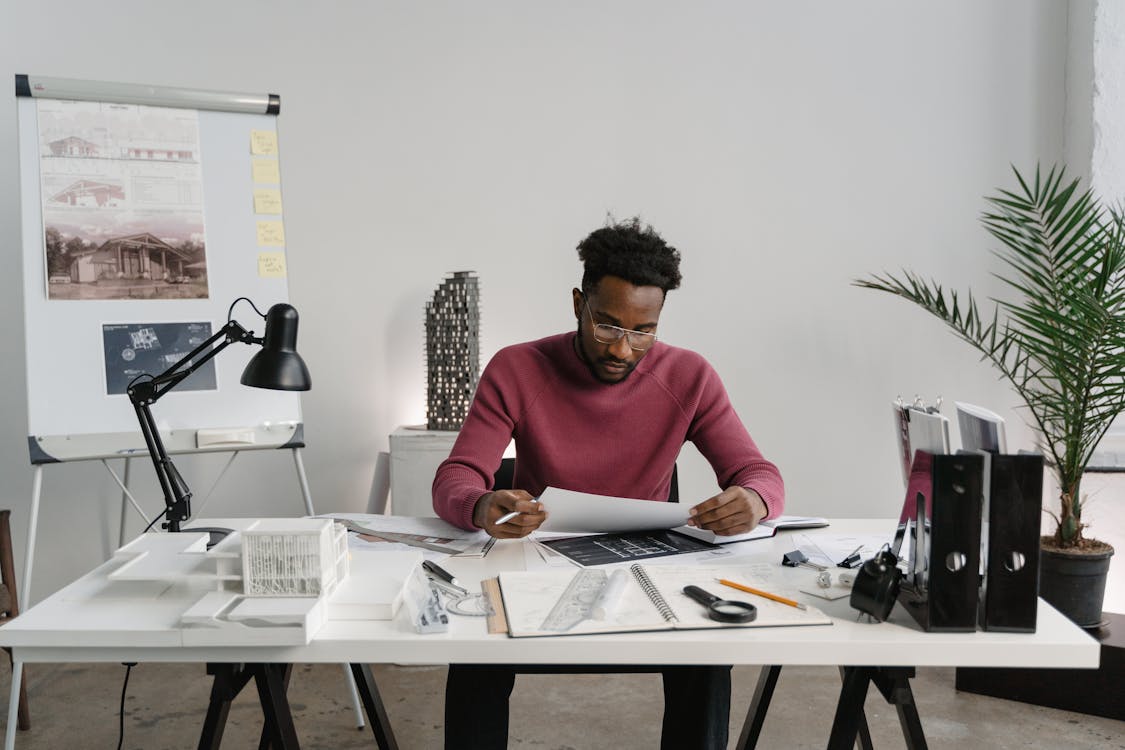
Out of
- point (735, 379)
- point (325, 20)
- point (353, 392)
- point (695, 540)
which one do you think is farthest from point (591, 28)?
point (695, 540)

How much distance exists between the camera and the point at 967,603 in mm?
1138

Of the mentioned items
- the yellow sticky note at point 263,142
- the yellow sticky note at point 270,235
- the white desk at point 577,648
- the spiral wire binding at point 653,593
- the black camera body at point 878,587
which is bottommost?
the white desk at point 577,648

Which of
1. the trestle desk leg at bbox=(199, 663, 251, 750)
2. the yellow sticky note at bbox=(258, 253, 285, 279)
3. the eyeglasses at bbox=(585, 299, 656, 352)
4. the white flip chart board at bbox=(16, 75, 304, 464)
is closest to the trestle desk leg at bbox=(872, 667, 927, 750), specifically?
the eyeglasses at bbox=(585, 299, 656, 352)

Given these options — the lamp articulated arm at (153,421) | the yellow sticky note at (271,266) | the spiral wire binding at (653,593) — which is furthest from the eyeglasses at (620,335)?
the yellow sticky note at (271,266)

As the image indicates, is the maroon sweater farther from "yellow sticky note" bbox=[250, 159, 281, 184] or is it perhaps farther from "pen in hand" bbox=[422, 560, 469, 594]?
"yellow sticky note" bbox=[250, 159, 281, 184]

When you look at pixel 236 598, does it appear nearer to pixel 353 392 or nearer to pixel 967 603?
pixel 967 603

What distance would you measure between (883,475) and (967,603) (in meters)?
2.35

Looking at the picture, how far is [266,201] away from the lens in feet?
8.83

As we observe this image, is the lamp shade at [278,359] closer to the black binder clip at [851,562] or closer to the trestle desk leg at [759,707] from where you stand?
the black binder clip at [851,562]

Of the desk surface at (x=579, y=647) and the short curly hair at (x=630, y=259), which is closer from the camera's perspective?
the desk surface at (x=579, y=647)

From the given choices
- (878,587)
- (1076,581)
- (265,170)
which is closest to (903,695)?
(878,587)

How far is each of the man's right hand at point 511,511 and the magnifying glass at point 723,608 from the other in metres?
0.36

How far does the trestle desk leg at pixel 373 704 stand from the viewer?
1748 mm

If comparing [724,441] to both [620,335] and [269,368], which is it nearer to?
[620,335]
